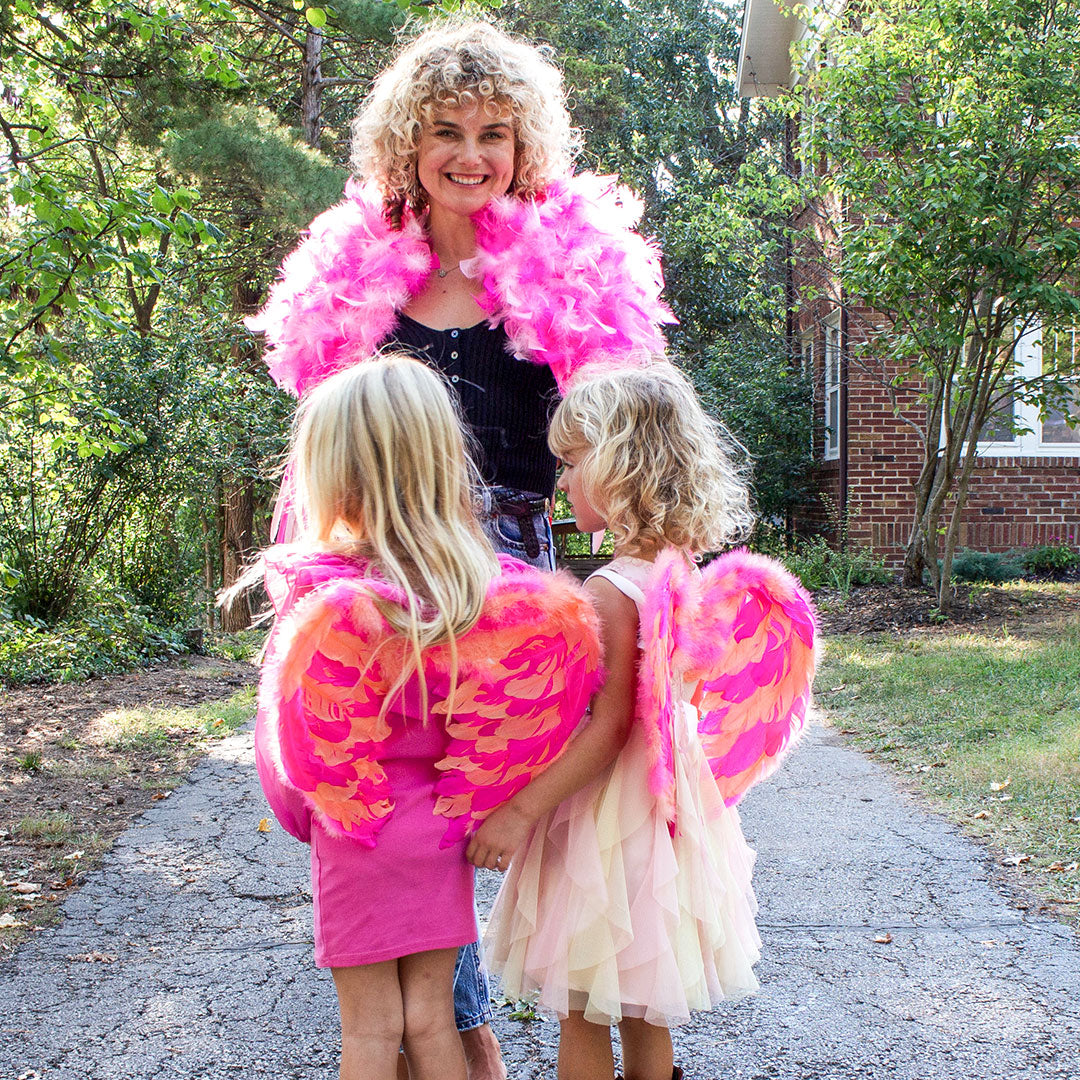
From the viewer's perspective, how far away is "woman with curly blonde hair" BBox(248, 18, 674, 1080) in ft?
7.50

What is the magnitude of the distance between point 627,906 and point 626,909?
0.01 meters

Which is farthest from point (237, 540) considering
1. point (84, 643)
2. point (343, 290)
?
point (343, 290)

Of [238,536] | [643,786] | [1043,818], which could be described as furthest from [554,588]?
[238,536]

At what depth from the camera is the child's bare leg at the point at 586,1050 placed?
2.11 meters

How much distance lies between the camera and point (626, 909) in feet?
6.59

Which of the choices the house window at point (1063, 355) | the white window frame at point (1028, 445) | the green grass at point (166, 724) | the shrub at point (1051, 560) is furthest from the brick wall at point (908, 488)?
the green grass at point (166, 724)

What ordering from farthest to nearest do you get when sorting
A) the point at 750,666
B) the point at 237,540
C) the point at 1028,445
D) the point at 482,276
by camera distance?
the point at 237,540 → the point at 1028,445 → the point at 482,276 → the point at 750,666

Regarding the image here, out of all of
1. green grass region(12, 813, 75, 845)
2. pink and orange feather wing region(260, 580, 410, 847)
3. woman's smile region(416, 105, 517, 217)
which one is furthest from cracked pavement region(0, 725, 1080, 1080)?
woman's smile region(416, 105, 517, 217)

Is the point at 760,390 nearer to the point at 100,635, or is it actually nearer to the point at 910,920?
the point at 100,635

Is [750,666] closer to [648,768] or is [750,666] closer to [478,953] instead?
[648,768]

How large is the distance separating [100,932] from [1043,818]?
10.5 feet

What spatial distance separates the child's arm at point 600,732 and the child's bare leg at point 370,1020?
9.7 inches

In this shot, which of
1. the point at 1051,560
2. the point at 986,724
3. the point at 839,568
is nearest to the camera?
the point at 986,724

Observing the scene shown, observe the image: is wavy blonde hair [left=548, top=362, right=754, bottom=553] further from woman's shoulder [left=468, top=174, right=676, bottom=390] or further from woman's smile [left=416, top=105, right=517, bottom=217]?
woman's smile [left=416, top=105, right=517, bottom=217]
